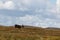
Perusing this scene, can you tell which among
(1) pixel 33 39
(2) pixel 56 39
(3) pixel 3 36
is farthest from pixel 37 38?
(3) pixel 3 36

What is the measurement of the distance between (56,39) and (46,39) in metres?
2.34

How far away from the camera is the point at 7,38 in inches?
1638

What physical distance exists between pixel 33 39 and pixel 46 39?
9.47 feet

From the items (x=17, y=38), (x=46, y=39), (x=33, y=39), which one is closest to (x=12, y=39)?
(x=17, y=38)

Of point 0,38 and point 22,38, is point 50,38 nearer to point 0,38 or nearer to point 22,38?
point 22,38

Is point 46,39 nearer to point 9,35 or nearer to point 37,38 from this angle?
point 37,38

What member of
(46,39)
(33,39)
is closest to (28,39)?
(33,39)

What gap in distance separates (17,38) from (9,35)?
2205 millimetres

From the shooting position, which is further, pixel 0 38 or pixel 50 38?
pixel 50 38

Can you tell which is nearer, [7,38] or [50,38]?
[7,38]

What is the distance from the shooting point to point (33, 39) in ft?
140

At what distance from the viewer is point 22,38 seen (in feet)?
137

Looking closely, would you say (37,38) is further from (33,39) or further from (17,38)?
(17,38)

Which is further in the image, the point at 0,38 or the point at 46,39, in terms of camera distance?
the point at 46,39
